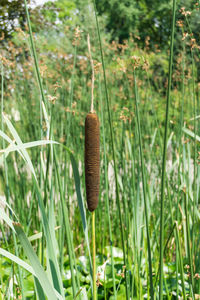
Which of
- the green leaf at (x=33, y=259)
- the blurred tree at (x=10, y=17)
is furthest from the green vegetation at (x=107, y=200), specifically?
the blurred tree at (x=10, y=17)

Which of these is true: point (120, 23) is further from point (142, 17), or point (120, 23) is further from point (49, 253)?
point (49, 253)

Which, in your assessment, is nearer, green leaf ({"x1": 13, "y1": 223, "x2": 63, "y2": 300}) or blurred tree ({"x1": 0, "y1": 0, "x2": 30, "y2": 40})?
green leaf ({"x1": 13, "y1": 223, "x2": 63, "y2": 300})

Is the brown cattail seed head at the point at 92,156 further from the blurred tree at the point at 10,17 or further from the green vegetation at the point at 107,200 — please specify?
the blurred tree at the point at 10,17

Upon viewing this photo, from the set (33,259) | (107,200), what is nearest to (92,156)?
(33,259)

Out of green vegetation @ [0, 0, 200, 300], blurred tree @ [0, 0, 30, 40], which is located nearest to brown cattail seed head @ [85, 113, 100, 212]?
green vegetation @ [0, 0, 200, 300]

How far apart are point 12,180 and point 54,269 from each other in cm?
145

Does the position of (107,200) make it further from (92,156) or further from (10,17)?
(10,17)

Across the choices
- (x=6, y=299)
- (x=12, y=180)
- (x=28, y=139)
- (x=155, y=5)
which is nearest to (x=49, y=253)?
(x=6, y=299)

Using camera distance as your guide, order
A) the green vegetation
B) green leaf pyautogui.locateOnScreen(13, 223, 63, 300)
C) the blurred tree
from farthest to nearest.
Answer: the blurred tree
the green vegetation
green leaf pyautogui.locateOnScreen(13, 223, 63, 300)

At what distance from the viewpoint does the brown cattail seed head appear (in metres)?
0.52

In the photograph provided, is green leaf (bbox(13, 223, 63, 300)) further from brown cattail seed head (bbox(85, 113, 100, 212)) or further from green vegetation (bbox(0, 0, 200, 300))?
brown cattail seed head (bbox(85, 113, 100, 212))

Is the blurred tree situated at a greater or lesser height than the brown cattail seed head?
greater

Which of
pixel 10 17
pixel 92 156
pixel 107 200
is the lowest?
pixel 107 200

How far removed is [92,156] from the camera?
53 centimetres
